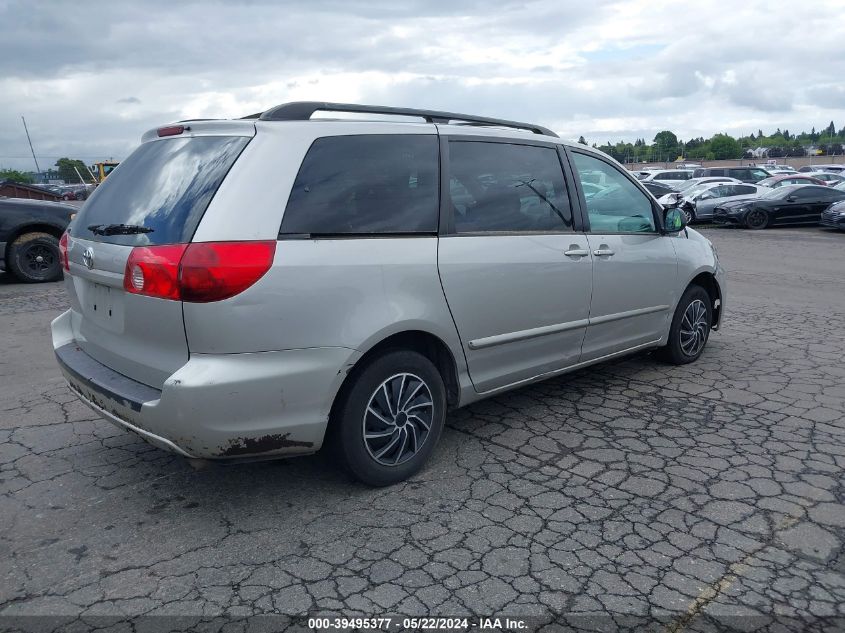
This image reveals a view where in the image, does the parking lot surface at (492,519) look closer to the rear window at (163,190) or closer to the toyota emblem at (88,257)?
the toyota emblem at (88,257)

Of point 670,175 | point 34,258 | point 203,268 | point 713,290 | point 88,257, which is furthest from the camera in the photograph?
point 670,175

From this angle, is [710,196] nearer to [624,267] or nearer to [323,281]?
[624,267]

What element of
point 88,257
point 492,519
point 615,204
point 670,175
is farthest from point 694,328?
point 670,175

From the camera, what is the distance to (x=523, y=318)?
163 inches

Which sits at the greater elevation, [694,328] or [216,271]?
[216,271]

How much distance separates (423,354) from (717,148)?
4769 inches

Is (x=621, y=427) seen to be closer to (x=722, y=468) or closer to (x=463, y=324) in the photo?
(x=722, y=468)

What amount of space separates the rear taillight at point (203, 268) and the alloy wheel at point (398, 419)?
86 centimetres

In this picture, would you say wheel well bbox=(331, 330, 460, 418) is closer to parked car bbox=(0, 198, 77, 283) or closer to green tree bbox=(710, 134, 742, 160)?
parked car bbox=(0, 198, 77, 283)

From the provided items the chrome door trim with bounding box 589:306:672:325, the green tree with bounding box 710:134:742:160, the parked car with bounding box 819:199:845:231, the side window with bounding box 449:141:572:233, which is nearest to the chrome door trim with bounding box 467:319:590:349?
the chrome door trim with bounding box 589:306:672:325

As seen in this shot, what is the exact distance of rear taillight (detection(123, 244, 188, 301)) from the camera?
2.97 m

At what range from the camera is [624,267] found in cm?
482

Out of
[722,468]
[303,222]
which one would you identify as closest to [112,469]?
[303,222]

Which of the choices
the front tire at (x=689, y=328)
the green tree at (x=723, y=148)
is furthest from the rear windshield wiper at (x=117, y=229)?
the green tree at (x=723, y=148)
